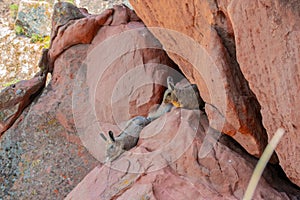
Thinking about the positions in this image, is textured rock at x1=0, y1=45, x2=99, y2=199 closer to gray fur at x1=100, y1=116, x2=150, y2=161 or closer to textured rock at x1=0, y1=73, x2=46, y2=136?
textured rock at x1=0, y1=73, x2=46, y2=136

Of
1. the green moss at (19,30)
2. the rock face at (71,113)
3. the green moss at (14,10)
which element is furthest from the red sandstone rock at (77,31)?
the green moss at (14,10)

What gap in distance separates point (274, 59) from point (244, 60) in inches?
14.9

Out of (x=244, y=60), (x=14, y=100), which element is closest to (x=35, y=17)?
(x=14, y=100)

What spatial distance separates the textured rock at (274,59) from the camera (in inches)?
127

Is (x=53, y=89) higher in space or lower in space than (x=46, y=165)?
higher

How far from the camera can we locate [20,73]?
45.0 ft

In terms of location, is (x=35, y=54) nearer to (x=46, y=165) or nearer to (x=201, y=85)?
(x=46, y=165)

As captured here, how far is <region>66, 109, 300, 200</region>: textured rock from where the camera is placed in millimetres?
4363

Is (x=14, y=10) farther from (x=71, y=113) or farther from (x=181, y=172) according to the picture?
(x=181, y=172)

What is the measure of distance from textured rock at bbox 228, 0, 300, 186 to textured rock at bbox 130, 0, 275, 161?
573 millimetres

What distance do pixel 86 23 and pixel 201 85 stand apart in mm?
3812

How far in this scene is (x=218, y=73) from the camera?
Answer: 14.2 feet

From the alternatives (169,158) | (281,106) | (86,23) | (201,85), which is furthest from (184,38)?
(86,23)

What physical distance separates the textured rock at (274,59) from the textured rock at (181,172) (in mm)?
768
